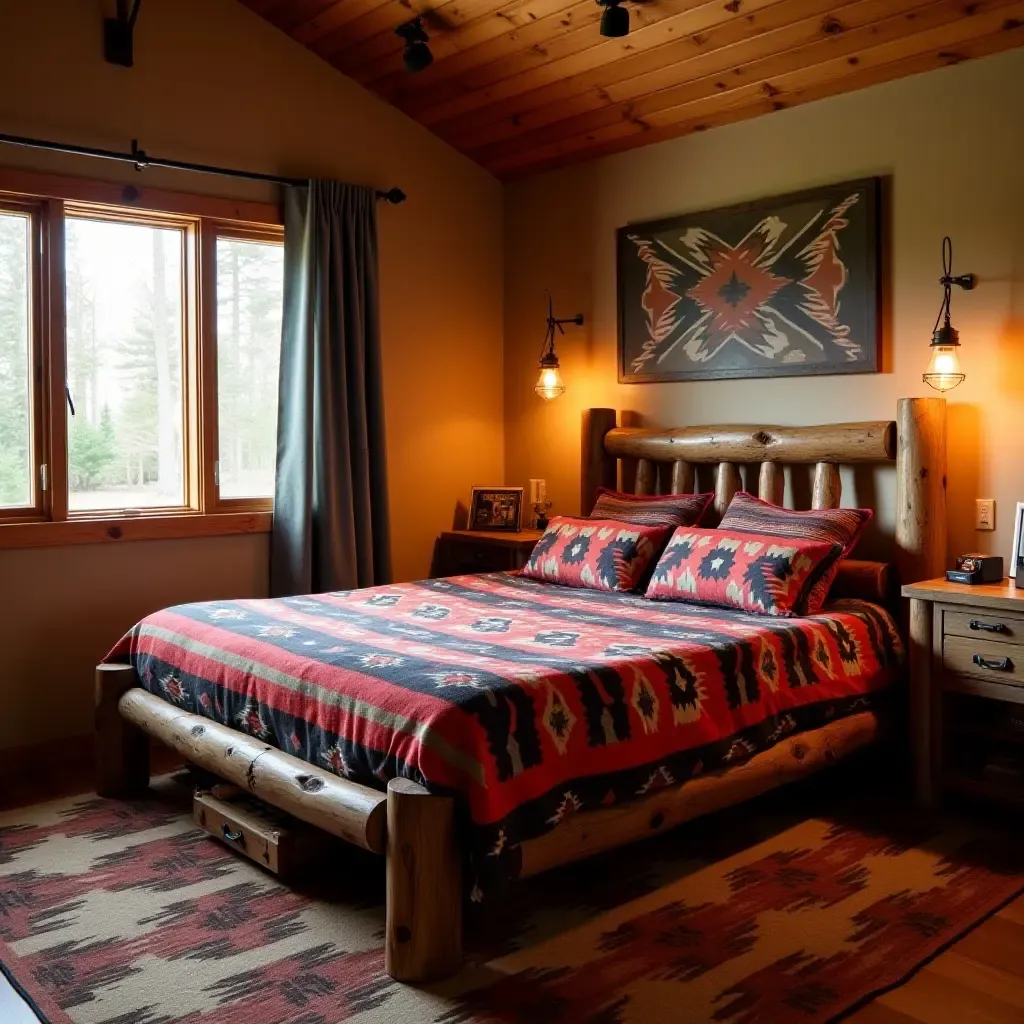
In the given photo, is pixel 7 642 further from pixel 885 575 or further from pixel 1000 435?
pixel 1000 435

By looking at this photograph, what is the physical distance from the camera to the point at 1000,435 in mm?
3600

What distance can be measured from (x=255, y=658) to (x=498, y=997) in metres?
1.14

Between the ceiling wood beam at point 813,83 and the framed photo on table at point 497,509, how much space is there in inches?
60.8

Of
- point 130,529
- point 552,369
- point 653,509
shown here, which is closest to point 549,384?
point 552,369

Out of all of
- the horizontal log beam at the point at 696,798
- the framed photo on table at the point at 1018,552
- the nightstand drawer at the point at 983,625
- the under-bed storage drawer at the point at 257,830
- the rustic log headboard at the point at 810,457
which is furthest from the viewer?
the rustic log headboard at the point at 810,457

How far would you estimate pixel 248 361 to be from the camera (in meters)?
4.54

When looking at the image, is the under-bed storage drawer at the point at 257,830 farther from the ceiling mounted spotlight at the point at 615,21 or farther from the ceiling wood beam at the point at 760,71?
the ceiling wood beam at the point at 760,71

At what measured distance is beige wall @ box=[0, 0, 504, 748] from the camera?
3.92 metres

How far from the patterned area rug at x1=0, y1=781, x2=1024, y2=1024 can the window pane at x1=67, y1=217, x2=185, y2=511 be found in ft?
4.68

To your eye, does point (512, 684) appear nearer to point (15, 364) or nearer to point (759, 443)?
point (759, 443)

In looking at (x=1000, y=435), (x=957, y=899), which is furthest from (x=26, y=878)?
(x=1000, y=435)

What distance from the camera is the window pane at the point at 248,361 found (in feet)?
14.6

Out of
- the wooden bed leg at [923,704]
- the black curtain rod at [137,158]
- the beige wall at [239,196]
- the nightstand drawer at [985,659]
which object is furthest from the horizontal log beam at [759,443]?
the black curtain rod at [137,158]

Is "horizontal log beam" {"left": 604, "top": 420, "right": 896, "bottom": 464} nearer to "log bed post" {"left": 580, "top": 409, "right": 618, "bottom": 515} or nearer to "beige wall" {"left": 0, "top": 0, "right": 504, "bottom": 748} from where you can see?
"log bed post" {"left": 580, "top": 409, "right": 618, "bottom": 515}
